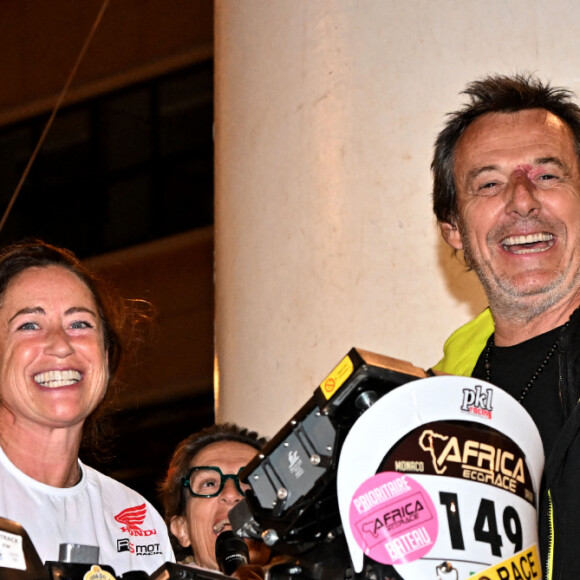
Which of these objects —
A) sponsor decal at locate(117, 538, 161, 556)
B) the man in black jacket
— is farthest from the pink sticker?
sponsor decal at locate(117, 538, 161, 556)

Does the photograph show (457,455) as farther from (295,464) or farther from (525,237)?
(525,237)

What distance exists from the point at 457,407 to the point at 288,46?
203cm

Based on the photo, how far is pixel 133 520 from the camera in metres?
2.41

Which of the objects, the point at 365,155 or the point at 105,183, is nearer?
the point at 365,155

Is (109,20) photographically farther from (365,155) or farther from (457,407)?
(457,407)

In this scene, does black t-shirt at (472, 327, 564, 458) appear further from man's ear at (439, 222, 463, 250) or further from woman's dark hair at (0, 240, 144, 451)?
woman's dark hair at (0, 240, 144, 451)

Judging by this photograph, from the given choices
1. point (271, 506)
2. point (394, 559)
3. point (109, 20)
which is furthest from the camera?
point (109, 20)

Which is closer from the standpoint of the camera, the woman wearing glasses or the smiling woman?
the smiling woman

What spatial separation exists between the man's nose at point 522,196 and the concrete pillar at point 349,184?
753 mm

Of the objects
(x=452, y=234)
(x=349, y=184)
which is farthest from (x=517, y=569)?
(x=349, y=184)

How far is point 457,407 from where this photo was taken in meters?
1.60

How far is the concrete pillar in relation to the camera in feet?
10.4

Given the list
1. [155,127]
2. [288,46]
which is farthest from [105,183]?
[288,46]

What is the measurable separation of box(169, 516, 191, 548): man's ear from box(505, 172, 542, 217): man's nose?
1.18 meters
